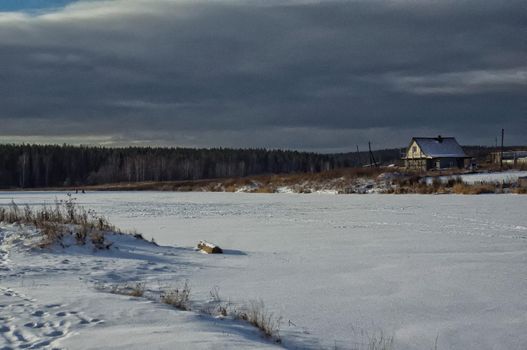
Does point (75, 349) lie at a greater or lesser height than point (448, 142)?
lesser

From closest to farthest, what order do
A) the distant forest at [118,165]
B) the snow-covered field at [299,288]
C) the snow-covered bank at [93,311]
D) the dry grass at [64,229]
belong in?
the snow-covered bank at [93,311]
the snow-covered field at [299,288]
the dry grass at [64,229]
the distant forest at [118,165]

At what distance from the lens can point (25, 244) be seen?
12102 millimetres

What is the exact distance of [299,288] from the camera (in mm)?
9039

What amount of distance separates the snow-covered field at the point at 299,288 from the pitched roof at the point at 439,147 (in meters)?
57.9

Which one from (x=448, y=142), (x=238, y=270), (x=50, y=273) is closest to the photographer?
(x=50, y=273)

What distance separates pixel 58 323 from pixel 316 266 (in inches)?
237

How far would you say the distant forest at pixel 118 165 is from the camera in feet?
410

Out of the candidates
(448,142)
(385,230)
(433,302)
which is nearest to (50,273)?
(433,302)

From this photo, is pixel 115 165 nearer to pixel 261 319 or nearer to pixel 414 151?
pixel 414 151

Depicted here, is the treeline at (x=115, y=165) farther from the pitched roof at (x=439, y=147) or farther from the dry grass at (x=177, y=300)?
the dry grass at (x=177, y=300)

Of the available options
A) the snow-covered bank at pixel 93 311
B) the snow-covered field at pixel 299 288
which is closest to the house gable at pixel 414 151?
the snow-covered field at pixel 299 288

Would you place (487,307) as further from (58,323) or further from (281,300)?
(58,323)

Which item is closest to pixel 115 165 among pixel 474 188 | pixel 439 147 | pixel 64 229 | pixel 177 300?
pixel 439 147

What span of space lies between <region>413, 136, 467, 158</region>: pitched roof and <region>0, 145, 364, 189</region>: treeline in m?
57.0
